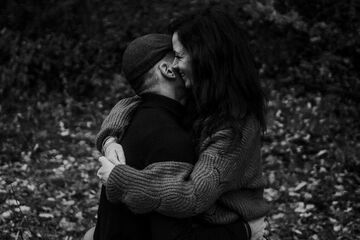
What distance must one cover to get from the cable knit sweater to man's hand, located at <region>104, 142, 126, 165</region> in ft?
0.24

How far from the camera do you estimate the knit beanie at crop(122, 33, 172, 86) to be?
226cm

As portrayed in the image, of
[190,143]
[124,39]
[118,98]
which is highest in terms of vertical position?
[190,143]

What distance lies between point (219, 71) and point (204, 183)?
0.42m

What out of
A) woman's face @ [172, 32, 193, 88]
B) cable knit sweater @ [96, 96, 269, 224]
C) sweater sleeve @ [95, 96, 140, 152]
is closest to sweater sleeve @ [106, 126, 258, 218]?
cable knit sweater @ [96, 96, 269, 224]

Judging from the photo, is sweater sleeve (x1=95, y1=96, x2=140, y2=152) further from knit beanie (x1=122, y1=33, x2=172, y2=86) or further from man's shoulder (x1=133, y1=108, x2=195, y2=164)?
man's shoulder (x1=133, y1=108, x2=195, y2=164)

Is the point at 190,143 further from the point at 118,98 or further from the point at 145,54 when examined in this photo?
the point at 118,98

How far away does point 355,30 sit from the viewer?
7.41 m

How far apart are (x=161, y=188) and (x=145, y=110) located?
333mm

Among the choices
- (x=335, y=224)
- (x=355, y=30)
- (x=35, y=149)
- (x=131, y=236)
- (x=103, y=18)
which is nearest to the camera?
(x=131, y=236)

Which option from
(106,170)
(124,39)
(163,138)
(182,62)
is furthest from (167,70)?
(124,39)

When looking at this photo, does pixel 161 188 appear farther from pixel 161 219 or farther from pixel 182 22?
pixel 182 22

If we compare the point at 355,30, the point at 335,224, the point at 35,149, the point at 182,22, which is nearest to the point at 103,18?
the point at 35,149

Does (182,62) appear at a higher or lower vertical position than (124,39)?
higher

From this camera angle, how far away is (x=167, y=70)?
2.25 meters
